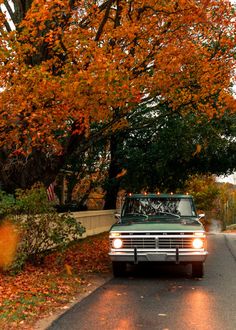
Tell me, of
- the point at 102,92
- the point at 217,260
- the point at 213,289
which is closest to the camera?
the point at 213,289

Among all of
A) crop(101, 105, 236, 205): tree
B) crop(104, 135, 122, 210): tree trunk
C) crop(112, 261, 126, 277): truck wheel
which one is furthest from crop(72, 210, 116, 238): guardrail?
crop(112, 261, 126, 277): truck wheel

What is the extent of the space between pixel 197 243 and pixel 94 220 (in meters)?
15.0

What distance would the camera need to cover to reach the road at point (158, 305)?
646 centimetres

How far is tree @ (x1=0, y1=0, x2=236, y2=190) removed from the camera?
10.7 metres

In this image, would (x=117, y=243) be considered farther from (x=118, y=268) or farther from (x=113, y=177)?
(x=113, y=177)

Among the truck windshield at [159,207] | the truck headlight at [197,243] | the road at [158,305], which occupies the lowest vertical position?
the road at [158,305]

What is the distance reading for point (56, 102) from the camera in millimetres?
12250

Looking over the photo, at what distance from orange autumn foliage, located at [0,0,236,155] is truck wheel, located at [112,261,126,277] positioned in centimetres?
368

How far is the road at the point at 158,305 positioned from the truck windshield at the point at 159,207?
1.46m

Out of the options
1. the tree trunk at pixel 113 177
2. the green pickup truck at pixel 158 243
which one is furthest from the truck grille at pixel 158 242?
the tree trunk at pixel 113 177

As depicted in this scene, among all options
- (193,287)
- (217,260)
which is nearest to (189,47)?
(217,260)

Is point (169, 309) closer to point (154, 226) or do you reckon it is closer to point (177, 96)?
point (154, 226)

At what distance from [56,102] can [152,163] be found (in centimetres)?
1630

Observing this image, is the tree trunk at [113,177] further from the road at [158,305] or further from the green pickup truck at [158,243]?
the green pickup truck at [158,243]
